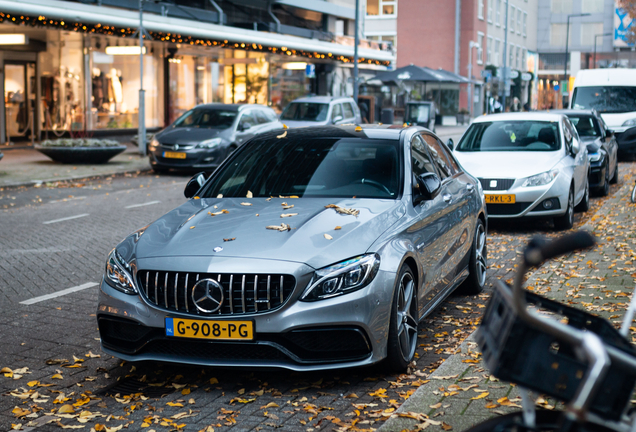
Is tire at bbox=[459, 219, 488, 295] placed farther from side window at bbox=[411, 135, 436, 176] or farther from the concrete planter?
the concrete planter

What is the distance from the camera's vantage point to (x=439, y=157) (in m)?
7.11

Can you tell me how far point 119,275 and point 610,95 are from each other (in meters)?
23.0

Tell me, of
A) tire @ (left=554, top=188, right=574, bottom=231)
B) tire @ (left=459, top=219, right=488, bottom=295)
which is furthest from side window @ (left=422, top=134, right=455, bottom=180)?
tire @ (left=554, top=188, right=574, bottom=231)

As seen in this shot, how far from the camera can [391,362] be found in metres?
4.96

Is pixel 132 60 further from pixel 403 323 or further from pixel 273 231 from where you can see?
pixel 403 323

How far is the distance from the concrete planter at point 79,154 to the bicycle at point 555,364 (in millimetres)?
19403

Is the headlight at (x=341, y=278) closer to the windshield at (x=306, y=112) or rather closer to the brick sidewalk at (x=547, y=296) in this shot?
the brick sidewalk at (x=547, y=296)

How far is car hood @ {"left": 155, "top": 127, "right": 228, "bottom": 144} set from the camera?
1958 cm

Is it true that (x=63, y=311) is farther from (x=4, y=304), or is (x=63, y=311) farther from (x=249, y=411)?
(x=249, y=411)

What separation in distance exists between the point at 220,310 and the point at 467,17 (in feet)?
204

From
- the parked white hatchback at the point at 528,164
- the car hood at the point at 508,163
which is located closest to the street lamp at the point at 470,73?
the parked white hatchback at the point at 528,164

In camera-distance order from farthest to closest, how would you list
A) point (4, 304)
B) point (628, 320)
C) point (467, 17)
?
1. point (467, 17)
2. point (4, 304)
3. point (628, 320)

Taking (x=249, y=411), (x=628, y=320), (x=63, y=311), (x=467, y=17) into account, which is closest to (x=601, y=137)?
(x=63, y=311)

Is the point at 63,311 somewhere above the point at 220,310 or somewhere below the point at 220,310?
below
